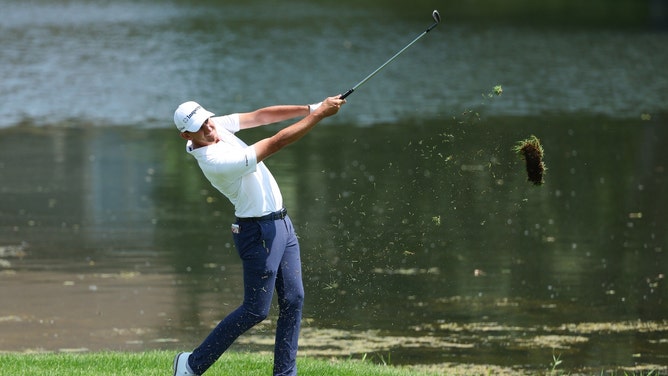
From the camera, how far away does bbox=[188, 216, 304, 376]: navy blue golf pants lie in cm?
738

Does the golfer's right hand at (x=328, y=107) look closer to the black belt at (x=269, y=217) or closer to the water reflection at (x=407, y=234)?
the black belt at (x=269, y=217)

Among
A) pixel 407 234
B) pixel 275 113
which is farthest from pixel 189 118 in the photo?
pixel 407 234

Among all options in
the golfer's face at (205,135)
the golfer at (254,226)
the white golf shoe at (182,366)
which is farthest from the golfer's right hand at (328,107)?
the white golf shoe at (182,366)

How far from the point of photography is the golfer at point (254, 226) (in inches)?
286

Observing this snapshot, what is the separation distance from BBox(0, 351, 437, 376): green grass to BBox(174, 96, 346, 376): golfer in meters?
0.58

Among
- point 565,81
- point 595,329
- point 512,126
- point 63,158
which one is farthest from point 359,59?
point 595,329

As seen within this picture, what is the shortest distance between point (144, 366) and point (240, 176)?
1.82 meters

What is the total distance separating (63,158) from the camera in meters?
20.2

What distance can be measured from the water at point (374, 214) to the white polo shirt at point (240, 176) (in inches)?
100.0

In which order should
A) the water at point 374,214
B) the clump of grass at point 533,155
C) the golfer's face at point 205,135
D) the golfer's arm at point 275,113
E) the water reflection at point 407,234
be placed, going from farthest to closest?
the water reflection at point 407,234 → the water at point 374,214 → the clump of grass at point 533,155 → the golfer's arm at point 275,113 → the golfer's face at point 205,135

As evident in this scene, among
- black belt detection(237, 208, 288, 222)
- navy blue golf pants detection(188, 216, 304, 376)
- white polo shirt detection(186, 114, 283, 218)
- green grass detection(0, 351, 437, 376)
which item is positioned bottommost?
green grass detection(0, 351, 437, 376)

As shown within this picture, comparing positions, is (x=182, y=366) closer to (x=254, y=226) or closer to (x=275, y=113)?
(x=254, y=226)

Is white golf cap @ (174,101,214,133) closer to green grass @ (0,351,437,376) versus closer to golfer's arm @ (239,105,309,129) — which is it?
golfer's arm @ (239,105,309,129)

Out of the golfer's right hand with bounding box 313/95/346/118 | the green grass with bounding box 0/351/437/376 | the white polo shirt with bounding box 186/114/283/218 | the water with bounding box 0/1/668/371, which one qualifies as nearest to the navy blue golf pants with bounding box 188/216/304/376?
the white polo shirt with bounding box 186/114/283/218
